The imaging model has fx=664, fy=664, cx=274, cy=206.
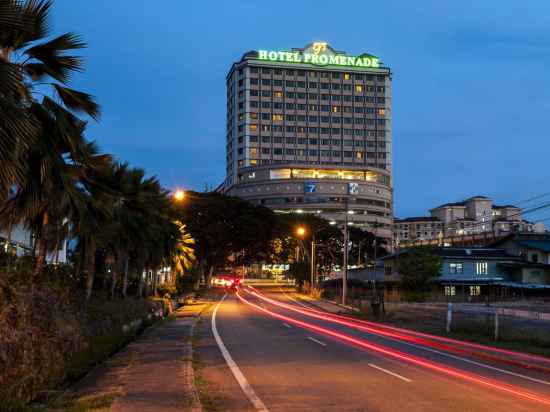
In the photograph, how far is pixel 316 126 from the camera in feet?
600

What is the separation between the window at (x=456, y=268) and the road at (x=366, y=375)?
53.9 meters

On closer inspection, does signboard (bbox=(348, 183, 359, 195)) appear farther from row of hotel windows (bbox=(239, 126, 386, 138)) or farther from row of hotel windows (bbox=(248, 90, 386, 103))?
row of hotel windows (bbox=(248, 90, 386, 103))

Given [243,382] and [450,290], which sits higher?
[450,290]

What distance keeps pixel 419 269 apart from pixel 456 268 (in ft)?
28.9

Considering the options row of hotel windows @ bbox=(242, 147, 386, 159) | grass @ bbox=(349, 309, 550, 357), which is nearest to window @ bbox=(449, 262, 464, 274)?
grass @ bbox=(349, 309, 550, 357)

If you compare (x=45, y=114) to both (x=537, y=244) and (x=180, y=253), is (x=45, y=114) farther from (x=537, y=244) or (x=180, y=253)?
(x=537, y=244)

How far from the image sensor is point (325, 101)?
183375mm

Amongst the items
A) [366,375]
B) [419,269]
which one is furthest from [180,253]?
[366,375]

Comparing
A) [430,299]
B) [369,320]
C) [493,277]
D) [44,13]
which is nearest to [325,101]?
[493,277]

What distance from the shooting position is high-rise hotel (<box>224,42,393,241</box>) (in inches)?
6462

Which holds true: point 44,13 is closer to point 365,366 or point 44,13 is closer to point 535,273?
point 365,366

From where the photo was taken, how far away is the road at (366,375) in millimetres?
11594

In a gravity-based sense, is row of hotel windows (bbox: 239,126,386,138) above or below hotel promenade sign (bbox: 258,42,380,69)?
below

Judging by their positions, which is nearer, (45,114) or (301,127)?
(45,114)
